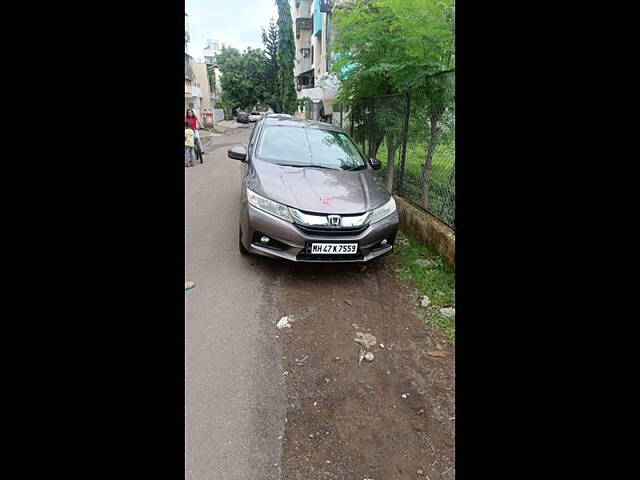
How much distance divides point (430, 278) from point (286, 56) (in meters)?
36.7

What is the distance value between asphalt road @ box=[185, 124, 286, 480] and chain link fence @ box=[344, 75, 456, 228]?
2.31 metres

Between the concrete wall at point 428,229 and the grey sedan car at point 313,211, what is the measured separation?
619mm

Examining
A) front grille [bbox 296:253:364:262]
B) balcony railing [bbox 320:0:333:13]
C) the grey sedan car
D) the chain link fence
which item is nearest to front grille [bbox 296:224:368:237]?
the grey sedan car

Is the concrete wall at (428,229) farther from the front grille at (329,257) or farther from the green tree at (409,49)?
the front grille at (329,257)

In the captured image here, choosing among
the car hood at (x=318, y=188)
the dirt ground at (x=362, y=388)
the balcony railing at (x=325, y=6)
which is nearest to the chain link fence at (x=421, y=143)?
the car hood at (x=318, y=188)

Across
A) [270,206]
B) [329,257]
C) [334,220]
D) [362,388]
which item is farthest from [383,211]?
[362,388]

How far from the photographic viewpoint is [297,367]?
2869 millimetres

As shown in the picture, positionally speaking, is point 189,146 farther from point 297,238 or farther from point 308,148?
point 297,238

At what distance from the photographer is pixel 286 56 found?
120 feet

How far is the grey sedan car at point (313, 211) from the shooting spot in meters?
3.94

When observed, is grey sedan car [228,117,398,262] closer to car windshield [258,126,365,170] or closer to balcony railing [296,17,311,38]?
car windshield [258,126,365,170]
